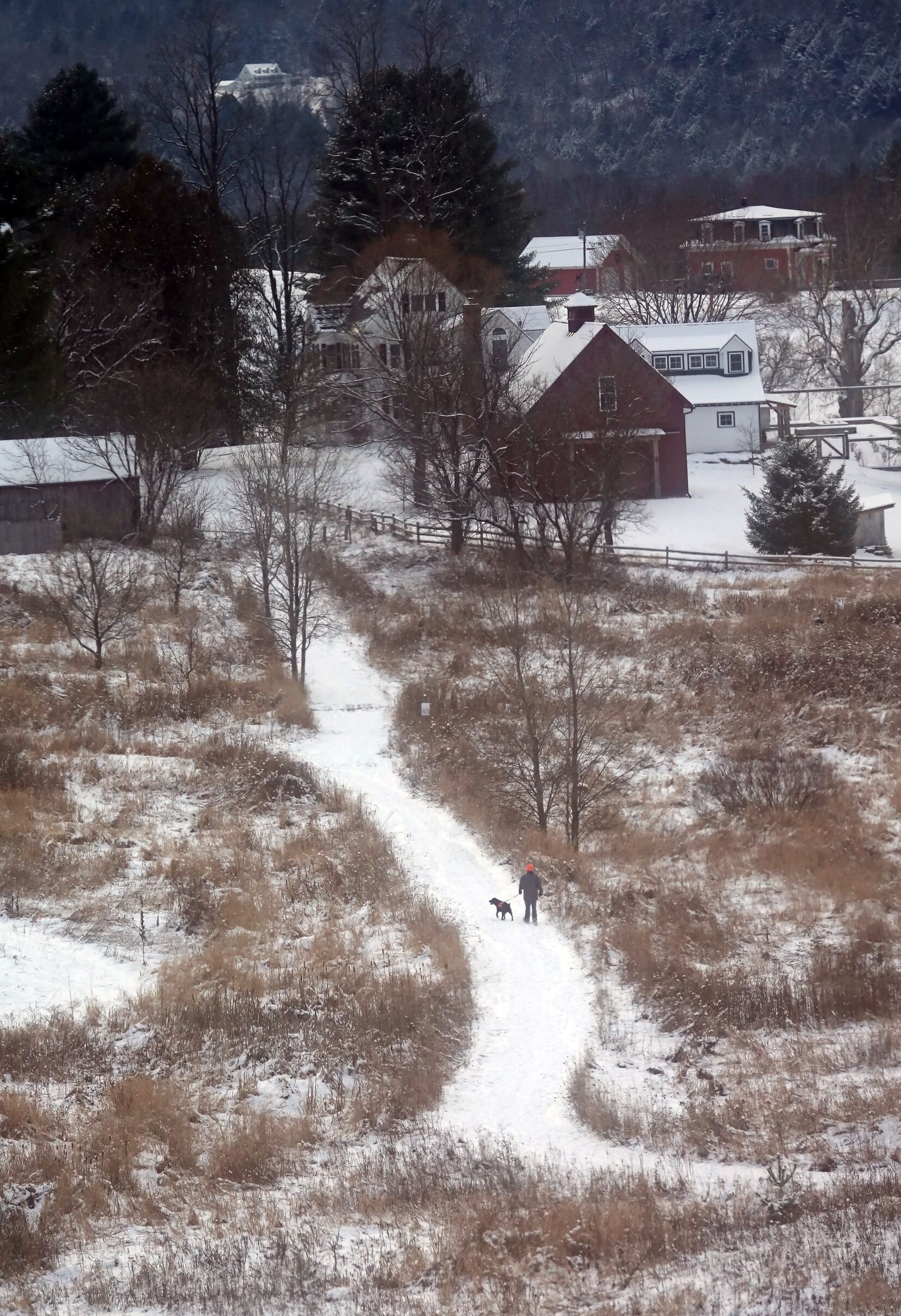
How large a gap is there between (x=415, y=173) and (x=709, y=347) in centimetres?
1418

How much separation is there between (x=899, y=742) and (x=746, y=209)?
237 feet

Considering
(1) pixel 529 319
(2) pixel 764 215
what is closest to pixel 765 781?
(1) pixel 529 319

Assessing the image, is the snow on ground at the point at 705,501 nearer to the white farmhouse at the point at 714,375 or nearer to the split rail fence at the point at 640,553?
the split rail fence at the point at 640,553

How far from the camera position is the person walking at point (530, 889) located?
15.7 meters

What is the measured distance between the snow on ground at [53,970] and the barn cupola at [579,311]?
33472 millimetres

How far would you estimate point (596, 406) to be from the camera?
1582 inches

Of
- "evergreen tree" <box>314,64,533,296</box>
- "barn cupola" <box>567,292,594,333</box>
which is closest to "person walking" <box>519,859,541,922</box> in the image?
"barn cupola" <box>567,292,594,333</box>

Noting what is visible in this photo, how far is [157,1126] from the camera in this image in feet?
35.3

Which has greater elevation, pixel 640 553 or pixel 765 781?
pixel 640 553

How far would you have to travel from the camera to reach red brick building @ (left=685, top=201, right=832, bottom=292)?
71.6 metres

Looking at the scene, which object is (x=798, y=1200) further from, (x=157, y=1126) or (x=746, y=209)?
(x=746, y=209)

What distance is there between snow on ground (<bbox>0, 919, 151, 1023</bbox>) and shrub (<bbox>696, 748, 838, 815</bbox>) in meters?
10.7

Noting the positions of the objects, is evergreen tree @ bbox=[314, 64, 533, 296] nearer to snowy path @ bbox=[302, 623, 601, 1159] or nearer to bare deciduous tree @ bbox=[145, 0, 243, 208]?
bare deciduous tree @ bbox=[145, 0, 243, 208]

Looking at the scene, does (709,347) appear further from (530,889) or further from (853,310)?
(530,889)
